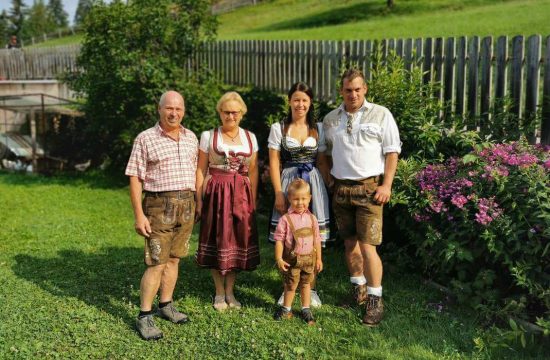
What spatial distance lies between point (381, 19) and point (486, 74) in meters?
29.4

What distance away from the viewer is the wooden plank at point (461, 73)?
6.32 meters

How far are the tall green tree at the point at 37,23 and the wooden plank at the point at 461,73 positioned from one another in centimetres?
9387

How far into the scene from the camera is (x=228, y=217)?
189 inches

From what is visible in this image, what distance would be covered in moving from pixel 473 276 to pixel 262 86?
6.94 meters

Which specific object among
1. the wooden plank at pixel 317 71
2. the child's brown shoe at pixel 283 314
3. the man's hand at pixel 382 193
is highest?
the wooden plank at pixel 317 71

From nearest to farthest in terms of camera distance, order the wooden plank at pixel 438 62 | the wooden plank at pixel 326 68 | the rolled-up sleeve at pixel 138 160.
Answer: the rolled-up sleeve at pixel 138 160, the wooden plank at pixel 438 62, the wooden plank at pixel 326 68

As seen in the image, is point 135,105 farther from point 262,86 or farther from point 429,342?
point 429,342

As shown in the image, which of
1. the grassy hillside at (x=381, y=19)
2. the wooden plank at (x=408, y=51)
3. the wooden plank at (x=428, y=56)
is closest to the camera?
the wooden plank at (x=428, y=56)

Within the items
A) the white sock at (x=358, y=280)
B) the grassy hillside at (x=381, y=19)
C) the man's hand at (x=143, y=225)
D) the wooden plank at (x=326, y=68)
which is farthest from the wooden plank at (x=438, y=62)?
the grassy hillside at (x=381, y=19)

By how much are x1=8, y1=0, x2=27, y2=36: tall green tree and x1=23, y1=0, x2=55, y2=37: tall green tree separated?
0.84 meters

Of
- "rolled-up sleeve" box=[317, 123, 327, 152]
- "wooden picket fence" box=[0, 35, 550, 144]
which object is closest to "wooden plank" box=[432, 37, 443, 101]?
"wooden picket fence" box=[0, 35, 550, 144]

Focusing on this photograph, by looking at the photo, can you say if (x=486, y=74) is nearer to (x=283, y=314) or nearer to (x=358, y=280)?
(x=358, y=280)

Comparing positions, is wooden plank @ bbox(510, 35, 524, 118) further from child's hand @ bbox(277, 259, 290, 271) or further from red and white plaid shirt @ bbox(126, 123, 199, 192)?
red and white plaid shirt @ bbox(126, 123, 199, 192)

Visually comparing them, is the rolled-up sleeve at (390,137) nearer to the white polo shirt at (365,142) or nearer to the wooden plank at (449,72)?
the white polo shirt at (365,142)
